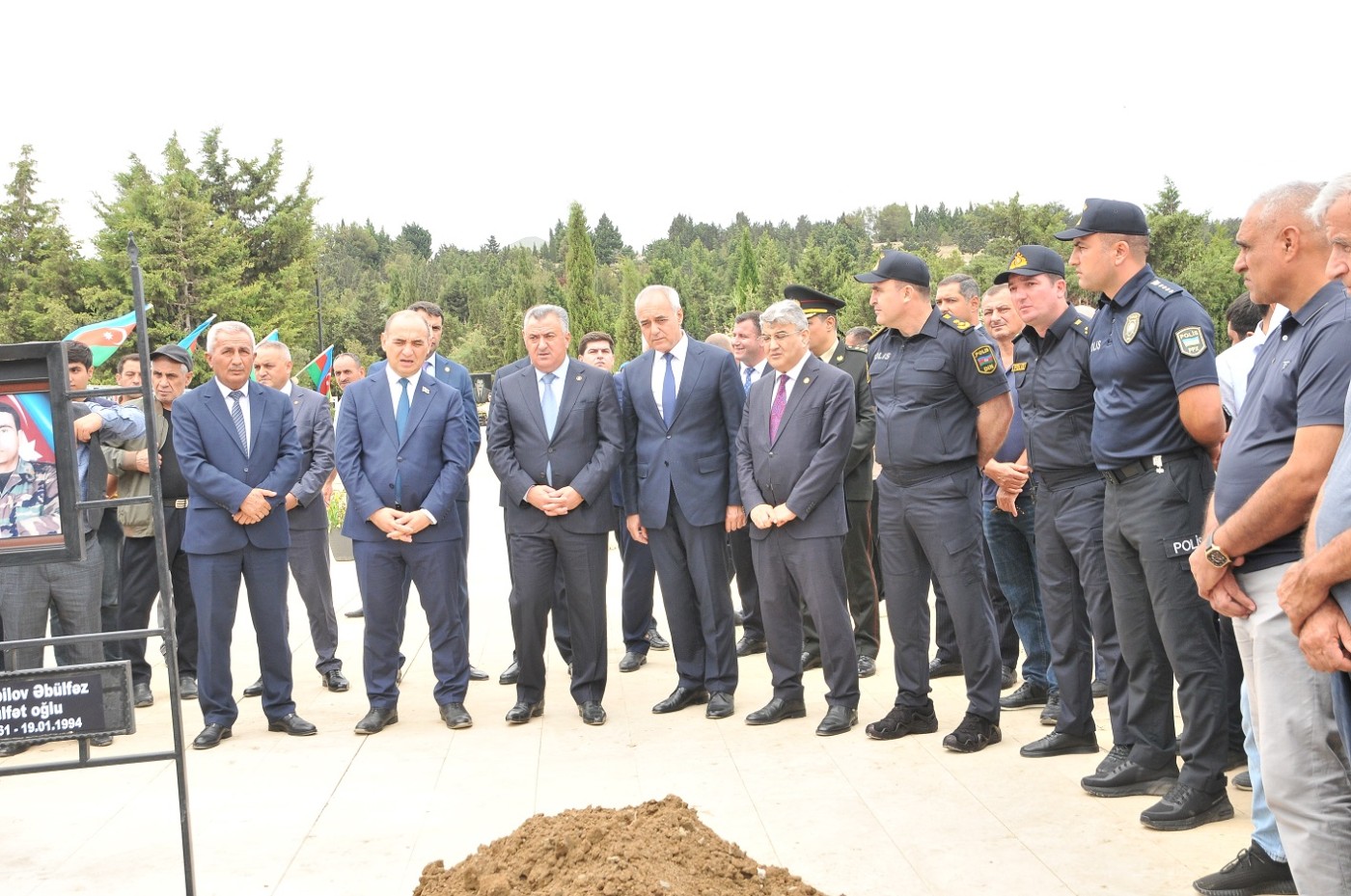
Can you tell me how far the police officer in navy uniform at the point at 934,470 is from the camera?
17.6 ft

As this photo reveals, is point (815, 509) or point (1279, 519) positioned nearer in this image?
point (1279, 519)

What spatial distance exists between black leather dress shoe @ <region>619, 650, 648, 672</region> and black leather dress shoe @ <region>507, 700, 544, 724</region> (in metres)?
1.16

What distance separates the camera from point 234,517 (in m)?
5.91

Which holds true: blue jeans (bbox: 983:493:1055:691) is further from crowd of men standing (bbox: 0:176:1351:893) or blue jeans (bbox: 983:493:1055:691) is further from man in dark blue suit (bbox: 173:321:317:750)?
man in dark blue suit (bbox: 173:321:317:750)

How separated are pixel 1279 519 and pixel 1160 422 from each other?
1199 millimetres

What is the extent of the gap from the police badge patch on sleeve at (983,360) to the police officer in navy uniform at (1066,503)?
0.63 feet

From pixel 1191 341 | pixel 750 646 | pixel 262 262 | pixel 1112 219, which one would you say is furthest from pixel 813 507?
pixel 262 262

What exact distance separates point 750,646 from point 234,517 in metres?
3.38

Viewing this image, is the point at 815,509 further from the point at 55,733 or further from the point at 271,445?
the point at 55,733

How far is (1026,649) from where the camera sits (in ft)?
20.4

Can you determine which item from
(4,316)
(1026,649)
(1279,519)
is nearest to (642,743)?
(1026,649)

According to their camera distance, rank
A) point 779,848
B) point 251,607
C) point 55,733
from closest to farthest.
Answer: point 55,733 → point 779,848 → point 251,607

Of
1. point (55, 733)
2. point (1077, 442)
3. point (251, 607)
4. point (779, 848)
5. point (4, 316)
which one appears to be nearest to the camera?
point (55, 733)

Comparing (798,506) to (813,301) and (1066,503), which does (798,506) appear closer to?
(1066,503)
